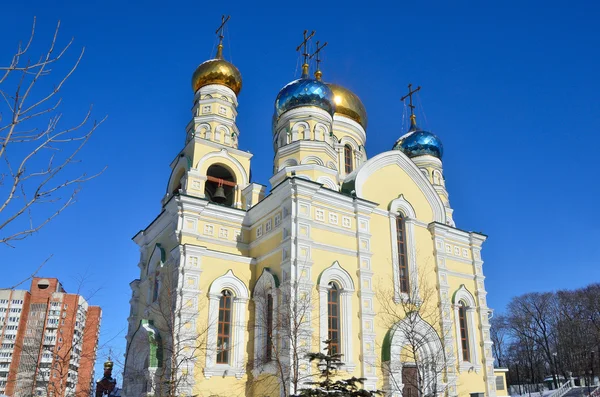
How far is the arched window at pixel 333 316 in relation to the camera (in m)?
13.6

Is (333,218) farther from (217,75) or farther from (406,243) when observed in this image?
(217,75)

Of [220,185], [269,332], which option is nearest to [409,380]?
[269,332]

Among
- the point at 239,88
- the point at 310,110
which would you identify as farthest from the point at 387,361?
the point at 239,88

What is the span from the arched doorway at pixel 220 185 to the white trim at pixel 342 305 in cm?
498

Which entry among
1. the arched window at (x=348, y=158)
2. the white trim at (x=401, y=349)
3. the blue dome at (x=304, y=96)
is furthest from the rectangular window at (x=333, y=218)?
the arched window at (x=348, y=158)

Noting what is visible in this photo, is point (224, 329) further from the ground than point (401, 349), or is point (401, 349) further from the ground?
point (224, 329)

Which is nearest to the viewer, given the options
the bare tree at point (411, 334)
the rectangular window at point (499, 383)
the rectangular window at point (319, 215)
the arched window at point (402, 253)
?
the bare tree at point (411, 334)

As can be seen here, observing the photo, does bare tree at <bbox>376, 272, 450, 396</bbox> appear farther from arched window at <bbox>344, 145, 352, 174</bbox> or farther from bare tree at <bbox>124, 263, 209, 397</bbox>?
arched window at <bbox>344, 145, 352, 174</bbox>

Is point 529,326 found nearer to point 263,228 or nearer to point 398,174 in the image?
point 398,174

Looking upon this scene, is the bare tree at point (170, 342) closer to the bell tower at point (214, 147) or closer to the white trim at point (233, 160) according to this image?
the bell tower at point (214, 147)

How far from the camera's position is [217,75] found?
19250mm

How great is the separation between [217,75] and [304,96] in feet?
11.6

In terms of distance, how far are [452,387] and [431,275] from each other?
11.8 ft

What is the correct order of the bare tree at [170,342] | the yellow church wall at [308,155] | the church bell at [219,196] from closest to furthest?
the bare tree at [170,342] < the church bell at [219,196] < the yellow church wall at [308,155]
